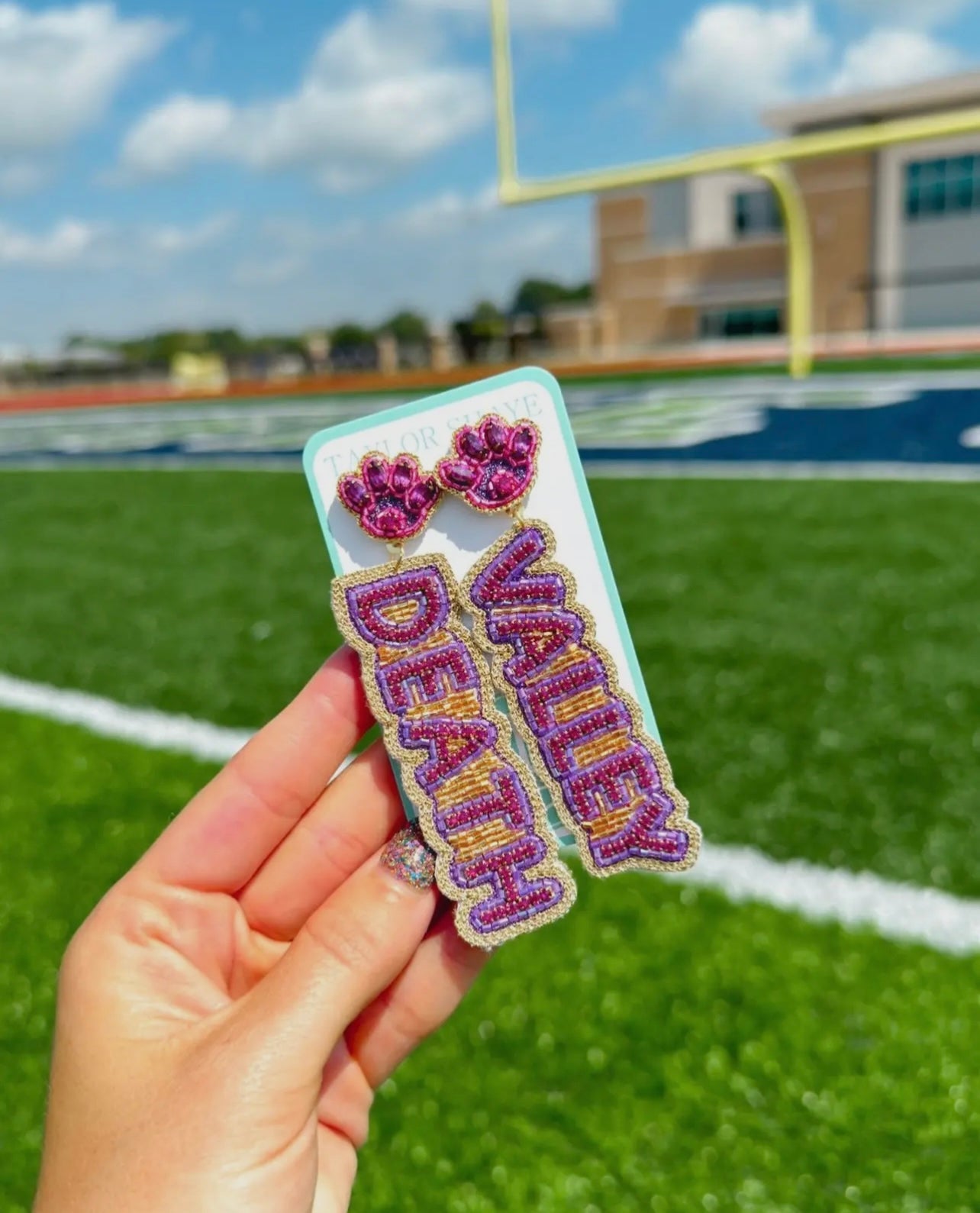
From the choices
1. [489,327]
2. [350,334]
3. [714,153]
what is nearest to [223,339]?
[350,334]

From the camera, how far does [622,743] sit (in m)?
1.25

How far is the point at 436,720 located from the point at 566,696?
162 mm

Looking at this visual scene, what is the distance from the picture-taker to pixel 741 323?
90.8ft

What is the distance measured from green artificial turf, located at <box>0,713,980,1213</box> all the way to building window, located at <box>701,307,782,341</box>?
2690cm

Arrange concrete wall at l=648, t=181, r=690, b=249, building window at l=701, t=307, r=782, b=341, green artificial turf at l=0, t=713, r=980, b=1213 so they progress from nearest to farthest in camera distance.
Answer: green artificial turf at l=0, t=713, r=980, b=1213, building window at l=701, t=307, r=782, b=341, concrete wall at l=648, t=181, r=690, b=249

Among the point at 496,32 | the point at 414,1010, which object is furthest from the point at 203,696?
the point at 496,32

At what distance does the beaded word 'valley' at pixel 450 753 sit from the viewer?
47.3 inches

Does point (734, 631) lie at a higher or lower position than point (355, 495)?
lower

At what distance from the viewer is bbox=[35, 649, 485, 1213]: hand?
3.28ft

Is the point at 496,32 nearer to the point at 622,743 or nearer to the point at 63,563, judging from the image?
the point at 63,563

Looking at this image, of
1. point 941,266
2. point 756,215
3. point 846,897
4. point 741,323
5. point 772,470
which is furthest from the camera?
point 756,215

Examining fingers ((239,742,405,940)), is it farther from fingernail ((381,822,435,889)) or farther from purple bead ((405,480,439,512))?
purple bead ((405,480,439,512))

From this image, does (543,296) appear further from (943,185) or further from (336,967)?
(336,967)

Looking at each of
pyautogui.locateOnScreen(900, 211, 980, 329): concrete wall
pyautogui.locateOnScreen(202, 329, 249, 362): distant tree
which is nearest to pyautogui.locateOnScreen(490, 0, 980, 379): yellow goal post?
pyautogui.locateOnScreen(900, 211, 980, 329): concrete wall
